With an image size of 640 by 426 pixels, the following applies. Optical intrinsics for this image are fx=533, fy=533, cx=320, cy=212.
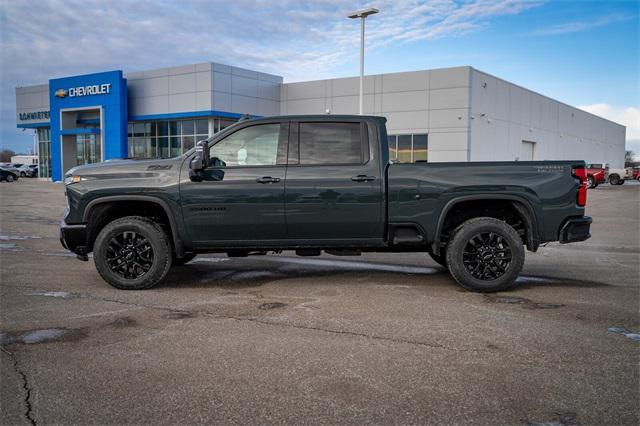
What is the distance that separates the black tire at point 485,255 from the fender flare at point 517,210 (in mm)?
176

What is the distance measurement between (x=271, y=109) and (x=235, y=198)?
34.4 metres

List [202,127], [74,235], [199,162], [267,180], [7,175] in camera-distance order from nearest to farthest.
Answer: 1. [199,162]
2. [267,180]
3. [74,235]
4. [202,127]
5. [7,175]

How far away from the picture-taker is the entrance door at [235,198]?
6238 mm

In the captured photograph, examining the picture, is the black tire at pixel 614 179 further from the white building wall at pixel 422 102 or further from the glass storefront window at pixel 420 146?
the glass storefront window at pixel 420 146

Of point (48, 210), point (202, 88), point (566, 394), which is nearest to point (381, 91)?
point (202, 88)

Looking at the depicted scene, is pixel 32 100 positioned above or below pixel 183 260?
above

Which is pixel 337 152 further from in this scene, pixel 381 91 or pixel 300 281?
pixel 381 91

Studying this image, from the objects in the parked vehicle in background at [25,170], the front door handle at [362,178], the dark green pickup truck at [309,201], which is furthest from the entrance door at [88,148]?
the front door handle at [362,178]

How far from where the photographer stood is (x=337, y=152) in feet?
21.1

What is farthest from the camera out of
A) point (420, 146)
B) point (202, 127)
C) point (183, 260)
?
point (202, 127)

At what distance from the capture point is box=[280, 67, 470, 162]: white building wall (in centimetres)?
3278

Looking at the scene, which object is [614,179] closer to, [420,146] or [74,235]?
[420,146]

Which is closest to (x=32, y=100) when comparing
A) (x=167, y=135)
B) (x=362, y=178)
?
(x=167, y=135)

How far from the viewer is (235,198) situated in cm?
624
